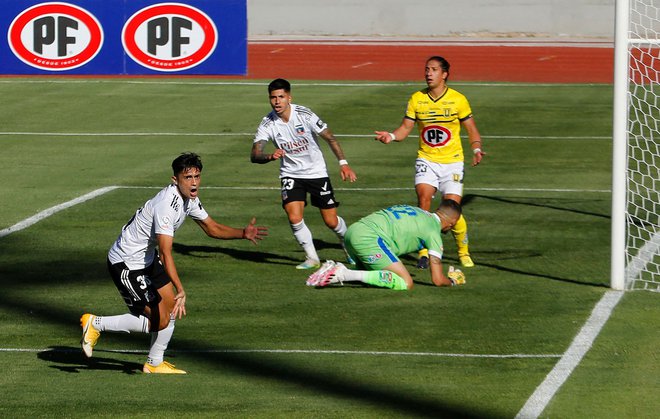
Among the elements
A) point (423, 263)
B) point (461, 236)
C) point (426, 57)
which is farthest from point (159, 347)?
point (426, 57)

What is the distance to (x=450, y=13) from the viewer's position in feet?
160

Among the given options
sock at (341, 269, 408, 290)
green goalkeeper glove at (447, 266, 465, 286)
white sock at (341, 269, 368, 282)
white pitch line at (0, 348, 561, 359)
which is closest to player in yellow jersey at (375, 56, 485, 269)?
green goalkeeper glove at (447, 266, 465, 286)

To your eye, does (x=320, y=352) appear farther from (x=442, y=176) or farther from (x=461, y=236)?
(x=442, y=176)

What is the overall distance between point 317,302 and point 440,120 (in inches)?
117

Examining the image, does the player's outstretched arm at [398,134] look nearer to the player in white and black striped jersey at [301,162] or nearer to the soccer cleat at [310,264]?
the player in white and black striped jersey at [301,162]

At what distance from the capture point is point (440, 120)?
1441 cm

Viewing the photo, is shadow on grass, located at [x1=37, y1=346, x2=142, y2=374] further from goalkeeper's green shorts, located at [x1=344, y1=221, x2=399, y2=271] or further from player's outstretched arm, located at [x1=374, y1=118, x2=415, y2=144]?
player's outstretched arm, located at [x1=374, y1=118, x2=415, y2=144]

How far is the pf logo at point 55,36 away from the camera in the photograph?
29.0 m

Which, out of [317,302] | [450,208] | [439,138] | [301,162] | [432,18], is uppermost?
[432,18]

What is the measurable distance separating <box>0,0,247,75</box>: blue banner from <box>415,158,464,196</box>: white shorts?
1509 centimetres

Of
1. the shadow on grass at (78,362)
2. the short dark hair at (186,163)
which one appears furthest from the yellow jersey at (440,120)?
the shadow on grass at (78,362)

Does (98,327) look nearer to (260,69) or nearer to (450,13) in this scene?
(260,69)

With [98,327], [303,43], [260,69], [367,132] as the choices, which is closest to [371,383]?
[98,327]

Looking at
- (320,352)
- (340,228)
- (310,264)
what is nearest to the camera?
(320,352)
